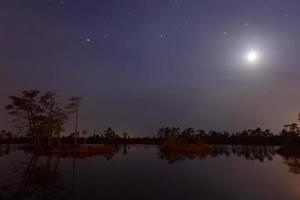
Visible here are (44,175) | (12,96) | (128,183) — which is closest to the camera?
(128,183)

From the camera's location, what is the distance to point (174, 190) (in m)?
23.8

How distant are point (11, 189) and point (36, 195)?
280 cm

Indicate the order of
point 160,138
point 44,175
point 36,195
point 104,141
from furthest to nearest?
1. point 160,138
2. point 104,141
3. point 44,175
4. point 36,195

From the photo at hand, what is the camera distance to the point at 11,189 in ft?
74.1

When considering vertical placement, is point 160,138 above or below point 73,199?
above

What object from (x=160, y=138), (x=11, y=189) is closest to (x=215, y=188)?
(x=11, y=189)

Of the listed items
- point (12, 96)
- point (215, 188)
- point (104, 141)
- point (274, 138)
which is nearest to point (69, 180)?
point (215, 188)

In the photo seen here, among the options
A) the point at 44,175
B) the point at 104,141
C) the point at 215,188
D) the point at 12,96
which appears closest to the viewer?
the point at 215,188

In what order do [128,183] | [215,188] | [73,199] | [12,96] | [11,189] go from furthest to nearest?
1. [12,96]
2. [128,183]
3. [215,188]
4. [11,189]
5. [73,199]

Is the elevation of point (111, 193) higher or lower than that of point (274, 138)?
lower

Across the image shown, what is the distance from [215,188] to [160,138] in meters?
172

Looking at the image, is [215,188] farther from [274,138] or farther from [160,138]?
[160,138]

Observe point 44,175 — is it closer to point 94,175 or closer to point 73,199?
point 94,175

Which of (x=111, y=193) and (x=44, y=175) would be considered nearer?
(x=111, y=193)
